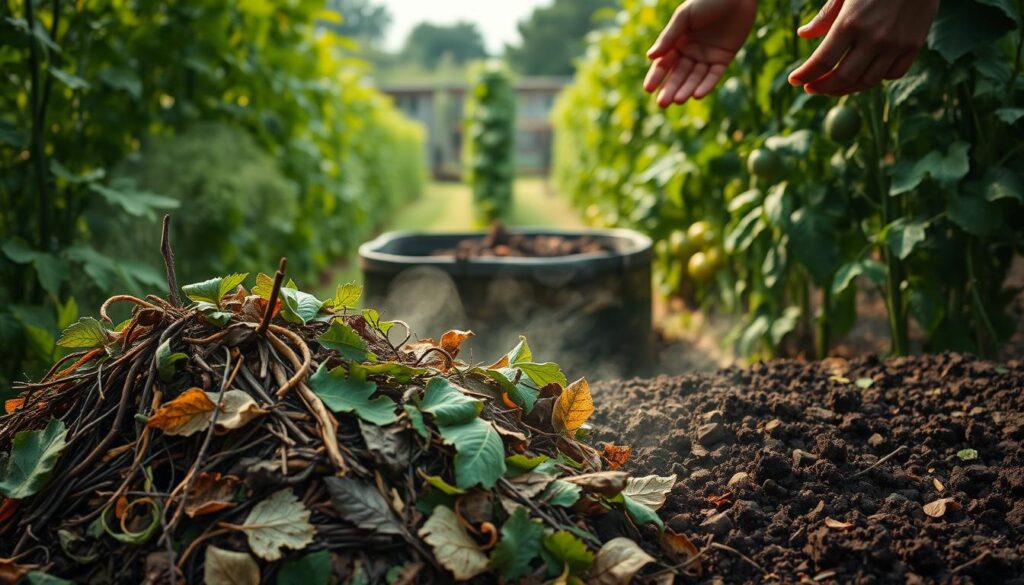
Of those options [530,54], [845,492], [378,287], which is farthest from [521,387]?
[530,54]

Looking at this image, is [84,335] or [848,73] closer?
[84,335]

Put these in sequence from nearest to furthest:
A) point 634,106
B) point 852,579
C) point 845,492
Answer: point 852,579 → point 845,492 → point 634,106

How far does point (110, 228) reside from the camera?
3.75 m

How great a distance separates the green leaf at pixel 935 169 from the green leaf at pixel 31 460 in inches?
87.9

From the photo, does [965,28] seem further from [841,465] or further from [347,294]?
[347,294]

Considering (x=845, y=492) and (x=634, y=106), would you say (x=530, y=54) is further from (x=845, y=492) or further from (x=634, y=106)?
(x=845, y=492)

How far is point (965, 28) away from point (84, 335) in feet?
7.43

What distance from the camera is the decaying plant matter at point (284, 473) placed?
121 centimetres

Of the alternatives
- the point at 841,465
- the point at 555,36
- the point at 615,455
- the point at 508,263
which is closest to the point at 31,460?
the point at 615,455

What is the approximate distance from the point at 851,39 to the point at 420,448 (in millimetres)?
1222

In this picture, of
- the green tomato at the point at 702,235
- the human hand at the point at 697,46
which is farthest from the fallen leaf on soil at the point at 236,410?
the green tomato at the point at 702,235

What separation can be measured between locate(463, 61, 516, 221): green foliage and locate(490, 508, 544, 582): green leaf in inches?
547

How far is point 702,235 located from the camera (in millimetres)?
4848

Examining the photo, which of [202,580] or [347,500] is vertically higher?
[347,500]
